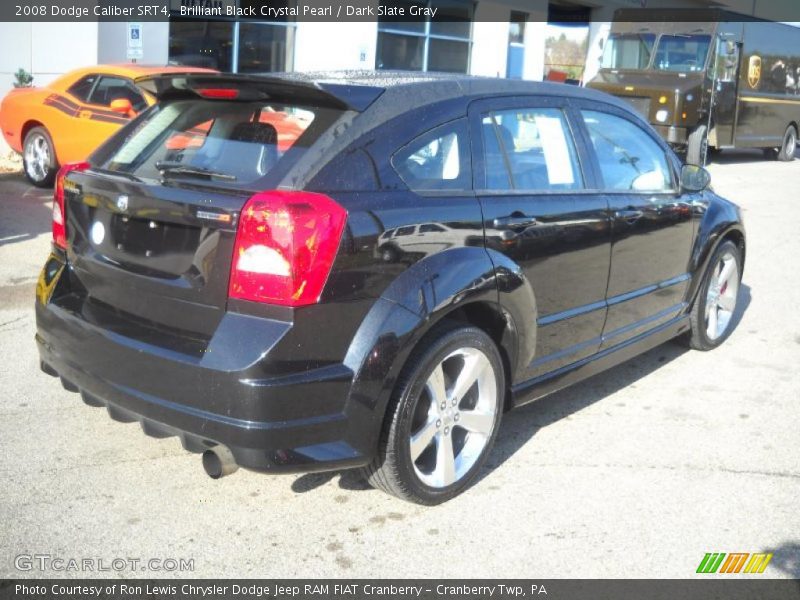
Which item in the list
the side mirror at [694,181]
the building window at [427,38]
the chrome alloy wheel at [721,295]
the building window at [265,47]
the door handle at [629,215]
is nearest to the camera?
the door handle at [629,215]

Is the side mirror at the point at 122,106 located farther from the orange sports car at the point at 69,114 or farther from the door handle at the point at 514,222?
the door handle at the point at 514,222

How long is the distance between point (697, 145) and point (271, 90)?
16.1 m

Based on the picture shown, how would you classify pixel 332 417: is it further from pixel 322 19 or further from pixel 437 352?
pixel 322 19

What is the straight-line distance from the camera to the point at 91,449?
4160mm

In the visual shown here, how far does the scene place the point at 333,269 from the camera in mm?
3189

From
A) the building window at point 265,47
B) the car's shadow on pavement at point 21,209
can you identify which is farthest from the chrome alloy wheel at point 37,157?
the building window at point 265,47

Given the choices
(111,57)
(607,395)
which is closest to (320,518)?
(607,395)

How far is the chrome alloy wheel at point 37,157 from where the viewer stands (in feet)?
35.8

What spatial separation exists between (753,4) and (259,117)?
33204 millimetres

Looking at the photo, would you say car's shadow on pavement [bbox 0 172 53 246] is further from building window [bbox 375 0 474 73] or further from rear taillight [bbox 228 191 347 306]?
building window [bbox 375 0 474 73]

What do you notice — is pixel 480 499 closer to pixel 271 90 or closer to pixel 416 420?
pixel 416 420

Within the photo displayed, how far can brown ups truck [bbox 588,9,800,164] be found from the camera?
18016mm

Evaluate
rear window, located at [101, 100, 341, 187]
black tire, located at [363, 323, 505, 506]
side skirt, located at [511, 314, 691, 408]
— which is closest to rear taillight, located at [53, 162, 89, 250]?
rear window, located at [101, 100, 341, 187]

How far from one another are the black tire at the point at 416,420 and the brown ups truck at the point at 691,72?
50.5ft
